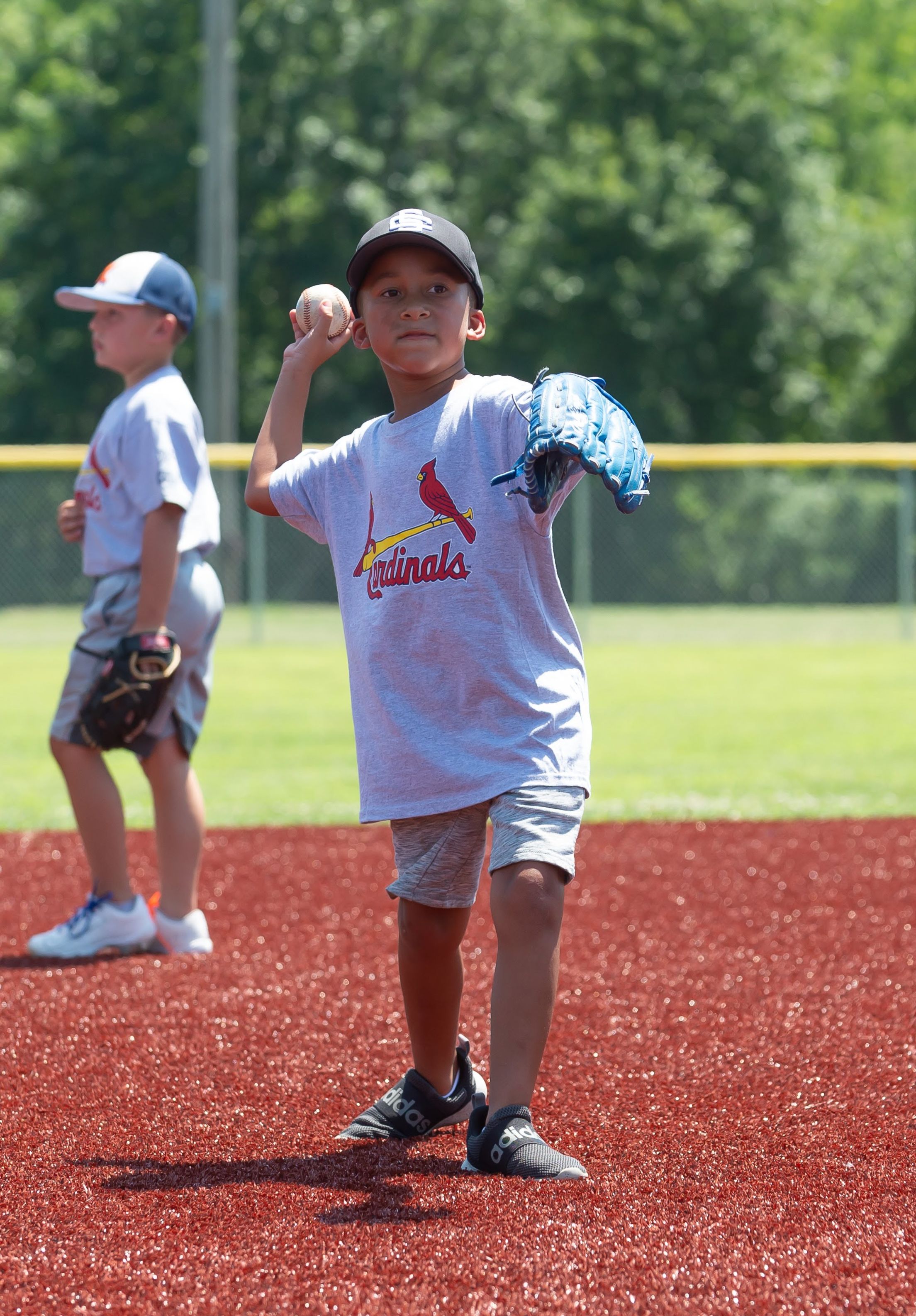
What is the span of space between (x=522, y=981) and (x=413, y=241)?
1403mm

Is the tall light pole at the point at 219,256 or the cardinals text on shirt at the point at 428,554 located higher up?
the tall light pole at the point at 219,256

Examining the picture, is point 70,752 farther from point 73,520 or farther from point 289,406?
point 289,406

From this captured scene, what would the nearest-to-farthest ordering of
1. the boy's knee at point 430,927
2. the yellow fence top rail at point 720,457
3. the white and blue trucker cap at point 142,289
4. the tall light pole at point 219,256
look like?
the boy's knee at point 430,927, the white and blue trucker cap at point 142,289, the yellow fence top rail at point 720,457, the tall light pole at point 219,256

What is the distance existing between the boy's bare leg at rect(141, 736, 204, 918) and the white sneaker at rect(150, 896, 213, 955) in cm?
2

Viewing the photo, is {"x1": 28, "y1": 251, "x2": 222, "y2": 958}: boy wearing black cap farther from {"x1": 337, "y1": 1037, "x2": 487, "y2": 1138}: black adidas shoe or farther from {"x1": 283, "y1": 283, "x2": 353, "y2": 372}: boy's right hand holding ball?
{"x1": 337, "y1": 1037, "x2": 487, "y2": 1138}: black adidas shoe

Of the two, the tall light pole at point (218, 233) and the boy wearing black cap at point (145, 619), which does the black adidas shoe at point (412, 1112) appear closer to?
the boy wearing black cap at point (145, 619)

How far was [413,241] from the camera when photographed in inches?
118

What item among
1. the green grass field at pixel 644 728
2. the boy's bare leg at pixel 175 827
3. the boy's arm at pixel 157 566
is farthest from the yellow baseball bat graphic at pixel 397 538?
the green grass field at pixel 644 728

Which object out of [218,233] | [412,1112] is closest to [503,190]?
[218,233]

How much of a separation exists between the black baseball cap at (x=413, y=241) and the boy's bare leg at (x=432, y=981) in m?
1.23

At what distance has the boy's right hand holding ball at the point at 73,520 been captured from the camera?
481 centimetres

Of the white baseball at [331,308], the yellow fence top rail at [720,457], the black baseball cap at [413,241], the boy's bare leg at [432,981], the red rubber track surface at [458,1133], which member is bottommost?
the red rubber track surface at [458,1133]

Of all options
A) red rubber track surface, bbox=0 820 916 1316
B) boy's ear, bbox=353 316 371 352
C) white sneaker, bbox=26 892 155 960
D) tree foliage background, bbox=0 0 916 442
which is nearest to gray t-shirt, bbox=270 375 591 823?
boy's ear, bbox=353 316 371 352

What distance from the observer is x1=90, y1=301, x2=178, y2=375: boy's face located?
482 centimetres
